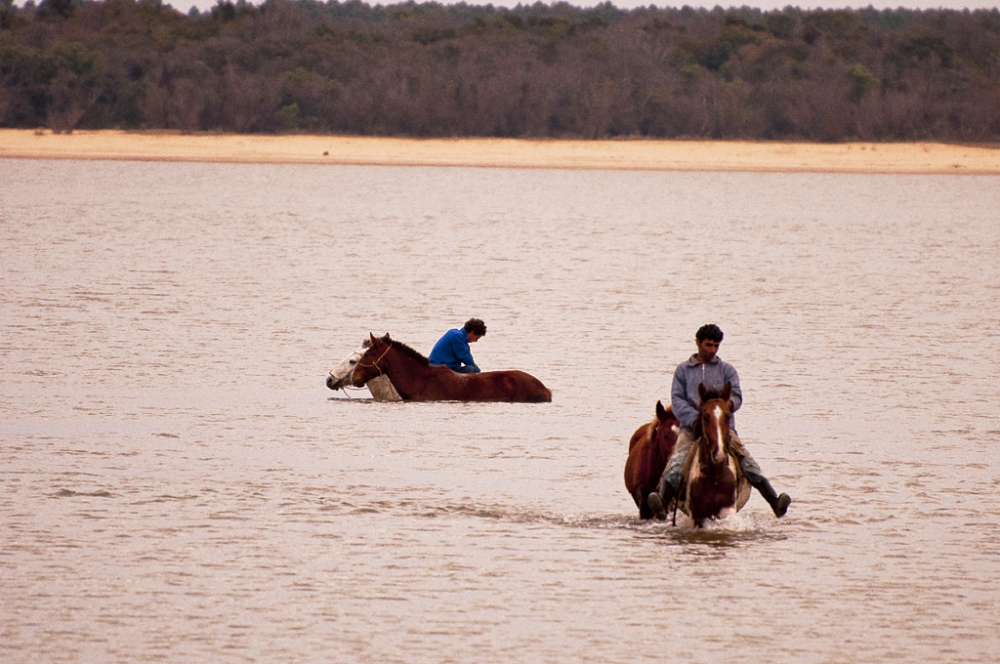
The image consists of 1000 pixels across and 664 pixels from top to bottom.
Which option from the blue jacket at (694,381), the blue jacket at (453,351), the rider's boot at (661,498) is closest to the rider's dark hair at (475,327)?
the blue jacket at (453,351)

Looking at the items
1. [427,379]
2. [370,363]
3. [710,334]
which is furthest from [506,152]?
[710,334]

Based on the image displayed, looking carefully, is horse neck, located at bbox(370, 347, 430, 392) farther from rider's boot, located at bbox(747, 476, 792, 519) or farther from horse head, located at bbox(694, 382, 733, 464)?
horse head, located at bbox(694, 382, 733, 464)

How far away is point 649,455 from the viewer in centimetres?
1267

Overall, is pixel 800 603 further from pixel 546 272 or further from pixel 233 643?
pixel 546 272

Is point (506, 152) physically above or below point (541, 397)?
above

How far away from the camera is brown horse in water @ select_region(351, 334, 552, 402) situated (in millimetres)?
18391

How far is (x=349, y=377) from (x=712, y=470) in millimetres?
7171

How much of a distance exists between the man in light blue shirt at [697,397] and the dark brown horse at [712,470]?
69mm

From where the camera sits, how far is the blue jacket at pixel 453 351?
717 inches

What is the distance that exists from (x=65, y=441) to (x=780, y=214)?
182ft

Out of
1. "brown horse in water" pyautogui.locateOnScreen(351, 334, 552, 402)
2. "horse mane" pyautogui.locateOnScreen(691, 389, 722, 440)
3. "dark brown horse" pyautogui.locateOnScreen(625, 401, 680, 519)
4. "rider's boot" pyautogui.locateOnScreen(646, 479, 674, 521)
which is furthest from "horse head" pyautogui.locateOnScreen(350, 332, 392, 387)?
"horse mane" pyautogui.locateOnScreen(691, 389, 722, 440)

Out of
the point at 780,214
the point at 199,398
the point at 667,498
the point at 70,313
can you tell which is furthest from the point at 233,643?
the point at 780,214

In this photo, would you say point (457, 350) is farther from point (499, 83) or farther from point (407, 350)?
point (499, 83)

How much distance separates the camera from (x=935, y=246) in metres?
51.5
